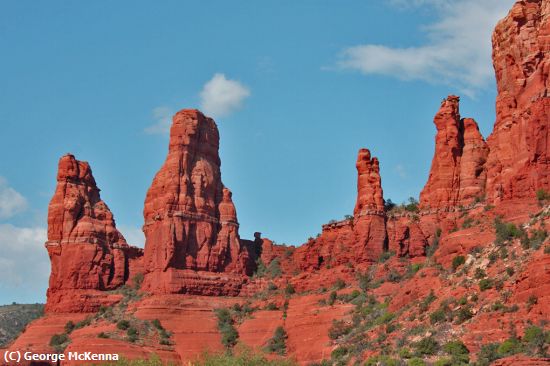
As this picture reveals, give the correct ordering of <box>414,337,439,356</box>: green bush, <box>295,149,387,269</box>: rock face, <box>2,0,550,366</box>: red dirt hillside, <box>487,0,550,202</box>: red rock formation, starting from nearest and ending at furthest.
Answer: <box>414,337,439,356</box>: green bush
<box>2,0,550,366</box>: red dirt hillside
<box>487,0,550,202</box>: red rock formation
<box>295,149,387,269</box>: rock face

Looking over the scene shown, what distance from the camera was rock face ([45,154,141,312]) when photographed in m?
130

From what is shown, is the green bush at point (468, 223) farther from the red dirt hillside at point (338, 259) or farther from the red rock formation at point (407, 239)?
the red rock formation at point (407, 239)

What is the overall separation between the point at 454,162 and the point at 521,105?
14597 millimetres

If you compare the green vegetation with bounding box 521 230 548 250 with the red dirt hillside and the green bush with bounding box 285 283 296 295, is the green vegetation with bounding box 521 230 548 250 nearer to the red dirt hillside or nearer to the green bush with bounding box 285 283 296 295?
the red dirt hillside

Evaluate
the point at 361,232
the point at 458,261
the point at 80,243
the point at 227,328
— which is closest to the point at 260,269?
the point at 227,328

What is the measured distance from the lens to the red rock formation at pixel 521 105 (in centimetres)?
10112

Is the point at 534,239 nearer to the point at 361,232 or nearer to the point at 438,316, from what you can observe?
the point at 438,316

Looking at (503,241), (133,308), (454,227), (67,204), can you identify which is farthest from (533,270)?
(67,204)

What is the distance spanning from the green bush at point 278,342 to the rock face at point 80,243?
23.5 metres

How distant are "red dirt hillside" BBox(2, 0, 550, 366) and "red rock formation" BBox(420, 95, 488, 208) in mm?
145

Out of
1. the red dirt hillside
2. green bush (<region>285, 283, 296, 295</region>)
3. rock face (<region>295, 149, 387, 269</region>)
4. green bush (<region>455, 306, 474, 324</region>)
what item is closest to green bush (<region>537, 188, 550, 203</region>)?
the red dirt hillside

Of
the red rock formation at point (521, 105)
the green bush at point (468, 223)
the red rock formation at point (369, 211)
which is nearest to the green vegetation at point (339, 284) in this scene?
the red rock formation at point (369, 211)

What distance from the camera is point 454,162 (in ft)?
396

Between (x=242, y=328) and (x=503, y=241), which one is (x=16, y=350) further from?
(x=503, y=241)
